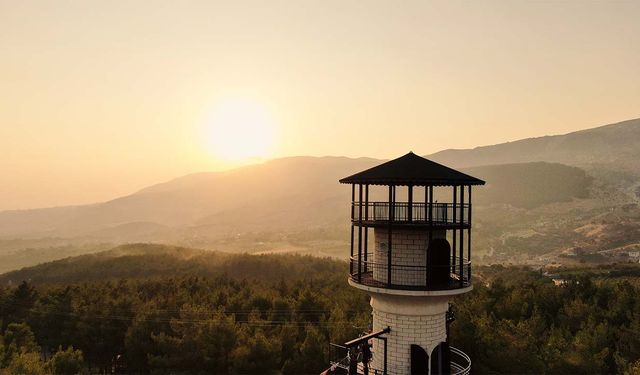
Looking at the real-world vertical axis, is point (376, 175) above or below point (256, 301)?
above

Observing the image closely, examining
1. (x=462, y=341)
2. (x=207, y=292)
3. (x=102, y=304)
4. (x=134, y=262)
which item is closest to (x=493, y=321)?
(x=462, y=341)

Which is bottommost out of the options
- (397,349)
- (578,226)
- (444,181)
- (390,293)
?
(578,226)

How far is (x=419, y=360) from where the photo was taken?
20.1 meters

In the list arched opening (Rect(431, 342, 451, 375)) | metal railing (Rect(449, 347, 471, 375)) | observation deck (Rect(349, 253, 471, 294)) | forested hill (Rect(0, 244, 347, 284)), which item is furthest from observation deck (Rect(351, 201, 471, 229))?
forested hill (Rect(0, 244, 347, 284))

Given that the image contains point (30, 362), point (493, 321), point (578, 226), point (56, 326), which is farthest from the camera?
point (578, 226)

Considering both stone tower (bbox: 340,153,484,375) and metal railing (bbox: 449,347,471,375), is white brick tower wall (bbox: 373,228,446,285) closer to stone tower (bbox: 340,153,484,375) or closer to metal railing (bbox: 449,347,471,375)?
stone tower (bbox: 340,153,484,375)

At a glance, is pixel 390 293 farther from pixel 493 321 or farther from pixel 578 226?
pixel 578 226

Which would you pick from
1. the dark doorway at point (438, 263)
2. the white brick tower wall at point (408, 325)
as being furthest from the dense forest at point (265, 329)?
the dark doorway at point (438, 263)

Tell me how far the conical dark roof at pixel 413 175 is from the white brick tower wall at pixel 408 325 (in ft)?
16.3

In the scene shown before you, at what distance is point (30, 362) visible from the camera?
2931 centimetres

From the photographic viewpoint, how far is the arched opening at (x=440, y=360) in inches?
802

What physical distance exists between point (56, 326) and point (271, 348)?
80.0 feet

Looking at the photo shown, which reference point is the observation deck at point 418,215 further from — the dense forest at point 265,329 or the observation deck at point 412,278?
the dense forest at point 265,329

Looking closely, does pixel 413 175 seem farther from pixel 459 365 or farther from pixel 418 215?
pixel 459 365
